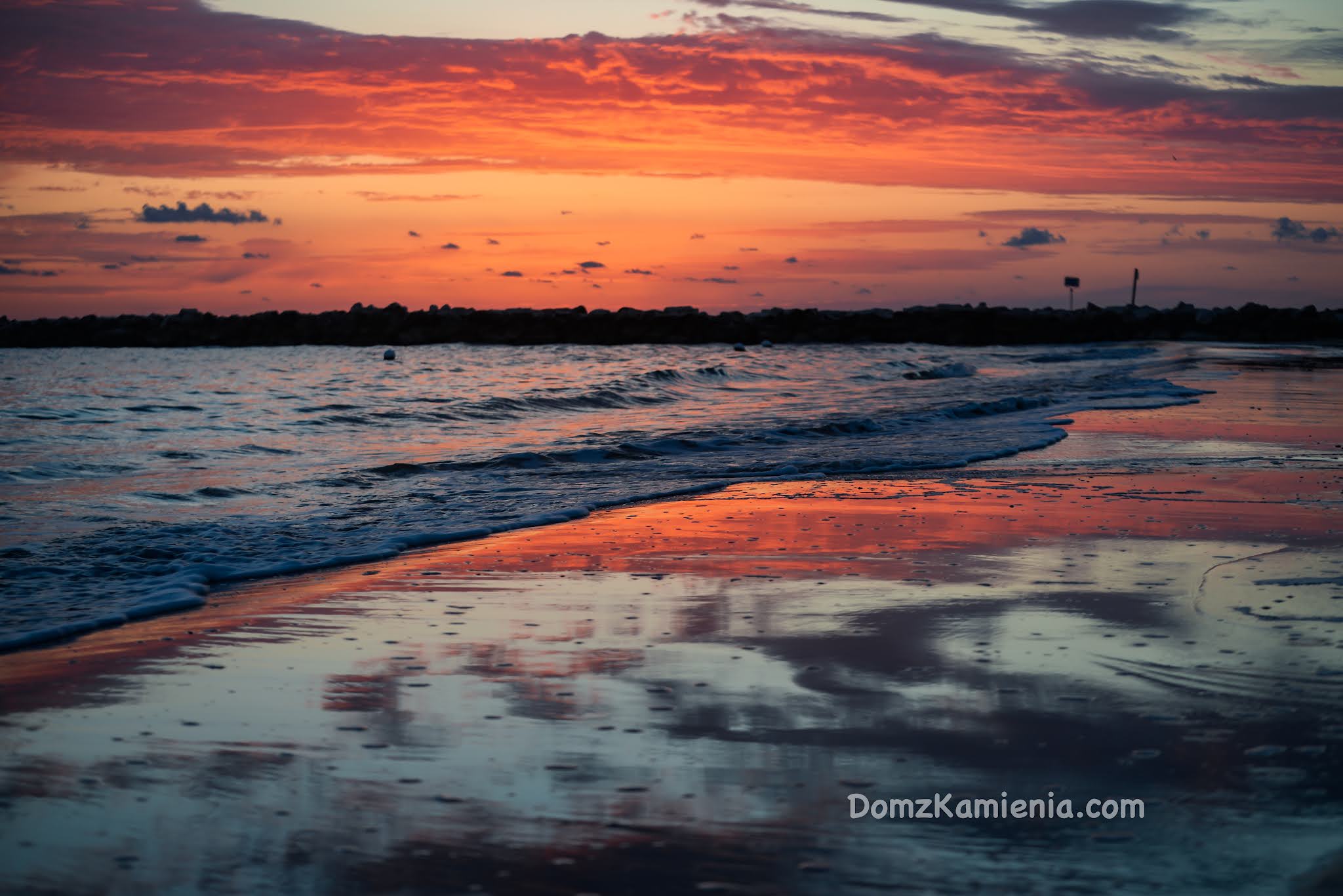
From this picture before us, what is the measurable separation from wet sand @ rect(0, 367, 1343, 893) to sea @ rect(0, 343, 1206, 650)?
0.99 m

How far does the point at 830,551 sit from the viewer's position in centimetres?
679

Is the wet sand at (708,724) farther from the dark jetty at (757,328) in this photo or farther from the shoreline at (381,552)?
the dark jetty at (757,328)

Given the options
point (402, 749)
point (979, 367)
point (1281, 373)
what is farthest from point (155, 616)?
point (979, 367)

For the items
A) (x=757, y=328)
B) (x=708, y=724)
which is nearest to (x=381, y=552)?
(x=708, y=724)

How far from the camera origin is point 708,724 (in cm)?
369

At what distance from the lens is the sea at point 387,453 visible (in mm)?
7074

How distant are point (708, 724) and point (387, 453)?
1073cm

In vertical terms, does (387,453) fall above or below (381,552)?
above

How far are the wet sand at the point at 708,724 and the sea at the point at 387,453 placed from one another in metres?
0.99

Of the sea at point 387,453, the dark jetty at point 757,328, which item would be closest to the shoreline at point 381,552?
the sea at point 387,453

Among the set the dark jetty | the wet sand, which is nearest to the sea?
the wet sand

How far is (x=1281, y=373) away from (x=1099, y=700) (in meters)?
26.6

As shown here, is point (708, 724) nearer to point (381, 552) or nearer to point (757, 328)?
point (381, 552)

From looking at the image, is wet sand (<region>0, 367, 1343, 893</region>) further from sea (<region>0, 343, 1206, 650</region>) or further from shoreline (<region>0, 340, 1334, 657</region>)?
sea (<region>0, 343, 1206, 650</region>)
